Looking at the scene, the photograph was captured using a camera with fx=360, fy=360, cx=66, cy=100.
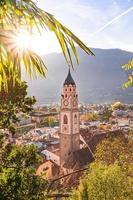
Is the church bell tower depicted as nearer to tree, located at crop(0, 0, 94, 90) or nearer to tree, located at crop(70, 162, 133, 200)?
tree, located at crop(70, 162, 133, 200)

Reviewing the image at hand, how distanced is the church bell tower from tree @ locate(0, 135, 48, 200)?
146 feet

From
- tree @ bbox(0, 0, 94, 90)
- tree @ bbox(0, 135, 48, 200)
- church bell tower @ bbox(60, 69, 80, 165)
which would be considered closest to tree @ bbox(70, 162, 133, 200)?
tree @ bbox(0, 135, 48, 200)

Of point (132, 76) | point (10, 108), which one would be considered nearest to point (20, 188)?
point (10, 108)

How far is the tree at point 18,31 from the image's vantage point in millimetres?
1728

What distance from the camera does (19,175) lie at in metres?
10.9

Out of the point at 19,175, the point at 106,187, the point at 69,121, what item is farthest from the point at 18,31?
the point at 69,121

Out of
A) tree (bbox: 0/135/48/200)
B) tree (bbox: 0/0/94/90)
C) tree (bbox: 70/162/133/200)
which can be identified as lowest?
tree (bbox: 70/162/133/200)

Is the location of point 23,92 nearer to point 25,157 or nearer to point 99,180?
point 25,157

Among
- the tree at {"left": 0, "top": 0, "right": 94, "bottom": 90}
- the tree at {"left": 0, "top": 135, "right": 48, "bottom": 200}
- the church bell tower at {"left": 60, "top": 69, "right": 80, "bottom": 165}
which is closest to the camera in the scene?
the tree at {"left": 0, "top": 0, "right": 94, "bottom": 90}

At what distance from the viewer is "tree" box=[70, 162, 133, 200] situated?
1850cm

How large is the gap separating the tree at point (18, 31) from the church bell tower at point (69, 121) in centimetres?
5561

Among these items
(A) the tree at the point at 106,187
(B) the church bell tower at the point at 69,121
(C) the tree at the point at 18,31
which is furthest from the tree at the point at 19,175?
(B) the church bell tower at the point at 69,121

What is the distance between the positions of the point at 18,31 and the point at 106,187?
58.5ft

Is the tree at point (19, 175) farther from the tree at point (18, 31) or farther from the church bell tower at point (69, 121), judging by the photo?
the church bell tower at point (69, 121)
